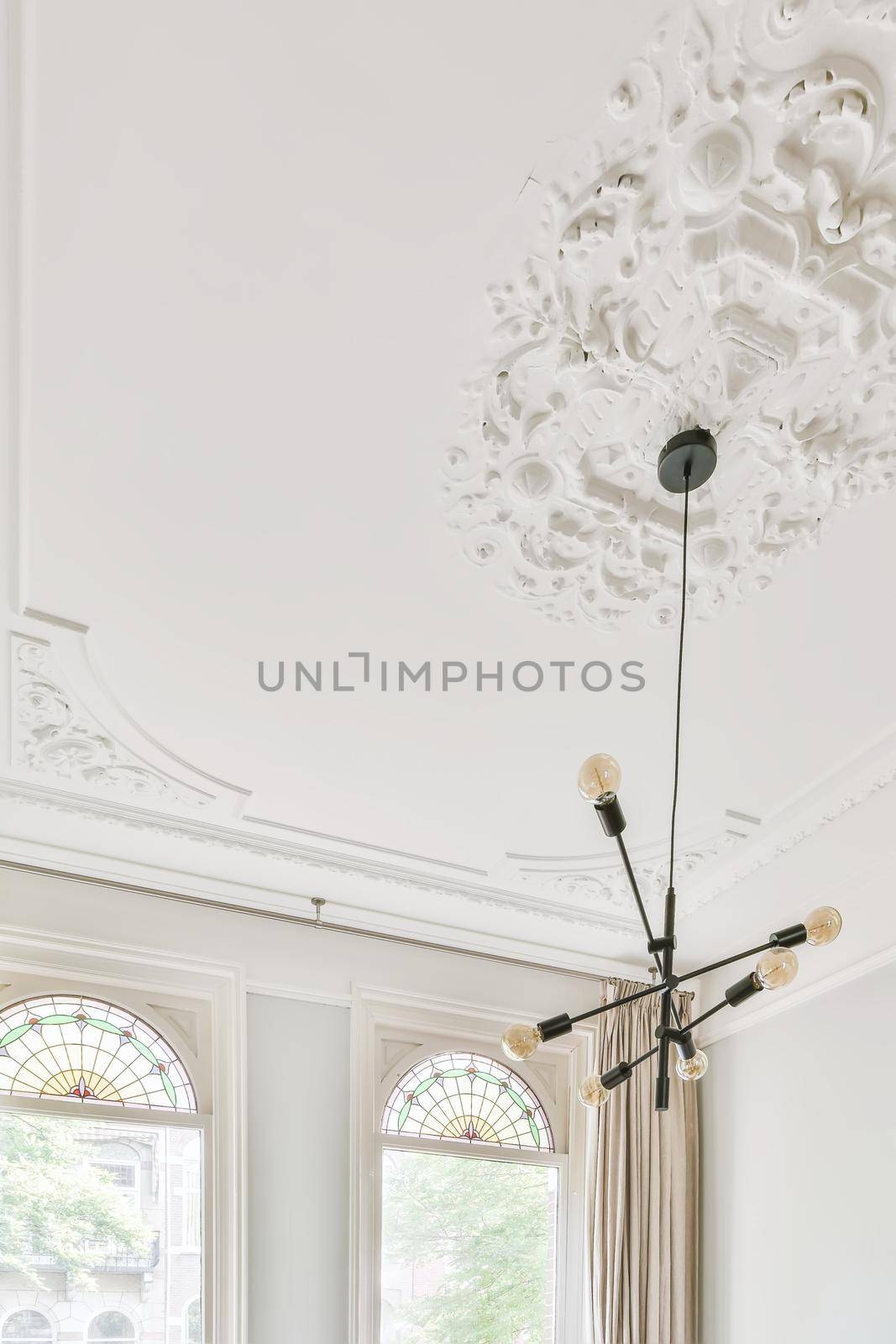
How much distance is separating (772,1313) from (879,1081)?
1.08m

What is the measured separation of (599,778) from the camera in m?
2.25

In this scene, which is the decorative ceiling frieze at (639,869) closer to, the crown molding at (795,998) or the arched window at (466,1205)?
the crown molding at (795,998)

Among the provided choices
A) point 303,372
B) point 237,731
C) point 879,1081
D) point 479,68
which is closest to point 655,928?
point 879,1081

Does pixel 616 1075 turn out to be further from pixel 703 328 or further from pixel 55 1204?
pixel 55 1204

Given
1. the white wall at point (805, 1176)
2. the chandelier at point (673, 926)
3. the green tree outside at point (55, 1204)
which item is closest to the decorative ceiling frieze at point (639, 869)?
the white wall at point (805, 1176)

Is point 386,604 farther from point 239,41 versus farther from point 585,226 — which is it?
point 239,41

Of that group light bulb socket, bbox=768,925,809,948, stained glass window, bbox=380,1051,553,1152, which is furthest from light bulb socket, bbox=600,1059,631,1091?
stained glass window, bbox=380,1051,553,1152

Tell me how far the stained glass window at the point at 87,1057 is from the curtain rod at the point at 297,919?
1.45ft

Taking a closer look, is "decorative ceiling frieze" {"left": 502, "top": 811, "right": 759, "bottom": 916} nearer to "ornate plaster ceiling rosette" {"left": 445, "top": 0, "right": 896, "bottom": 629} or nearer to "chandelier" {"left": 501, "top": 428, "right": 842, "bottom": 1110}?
"chandelier" {"left": 501, "top": 428, "right": 842, "bottom": 1110}

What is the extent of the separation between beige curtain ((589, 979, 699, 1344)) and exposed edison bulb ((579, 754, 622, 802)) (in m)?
2.67

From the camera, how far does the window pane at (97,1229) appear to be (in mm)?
3459

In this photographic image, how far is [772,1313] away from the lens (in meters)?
3.91

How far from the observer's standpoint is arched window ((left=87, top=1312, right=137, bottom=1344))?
3.49 m

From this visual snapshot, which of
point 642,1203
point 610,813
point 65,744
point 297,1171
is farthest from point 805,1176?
point 65,744
